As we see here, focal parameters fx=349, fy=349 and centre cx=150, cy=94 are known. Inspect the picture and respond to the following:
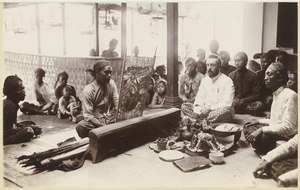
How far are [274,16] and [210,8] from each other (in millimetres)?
697

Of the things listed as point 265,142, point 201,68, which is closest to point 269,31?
point 201,68

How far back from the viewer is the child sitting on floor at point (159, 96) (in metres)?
4.50

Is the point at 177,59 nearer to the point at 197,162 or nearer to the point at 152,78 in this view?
the point at 152,78

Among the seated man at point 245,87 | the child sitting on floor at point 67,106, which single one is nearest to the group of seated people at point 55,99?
the child sitting on floor at point 67,106

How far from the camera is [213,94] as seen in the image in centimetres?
421

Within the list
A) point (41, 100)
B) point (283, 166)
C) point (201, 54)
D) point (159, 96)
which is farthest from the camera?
point (159, 96)

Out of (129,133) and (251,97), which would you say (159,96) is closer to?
(129,133)

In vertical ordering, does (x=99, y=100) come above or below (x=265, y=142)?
above

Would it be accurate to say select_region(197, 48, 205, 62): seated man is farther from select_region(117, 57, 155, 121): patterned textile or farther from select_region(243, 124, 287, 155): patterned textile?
select_region(243, 124, 287, 155): patterned textile

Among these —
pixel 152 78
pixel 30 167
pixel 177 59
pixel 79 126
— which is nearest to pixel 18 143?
pixel 30 167

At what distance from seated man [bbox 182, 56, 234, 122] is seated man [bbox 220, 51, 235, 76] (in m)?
0.04

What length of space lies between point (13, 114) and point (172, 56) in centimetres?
193

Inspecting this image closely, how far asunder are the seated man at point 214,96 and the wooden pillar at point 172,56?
1.07 ft

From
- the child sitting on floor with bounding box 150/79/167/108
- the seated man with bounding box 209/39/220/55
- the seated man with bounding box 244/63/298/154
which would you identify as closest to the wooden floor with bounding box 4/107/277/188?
the seated man with bounding box 244/63/298/154
